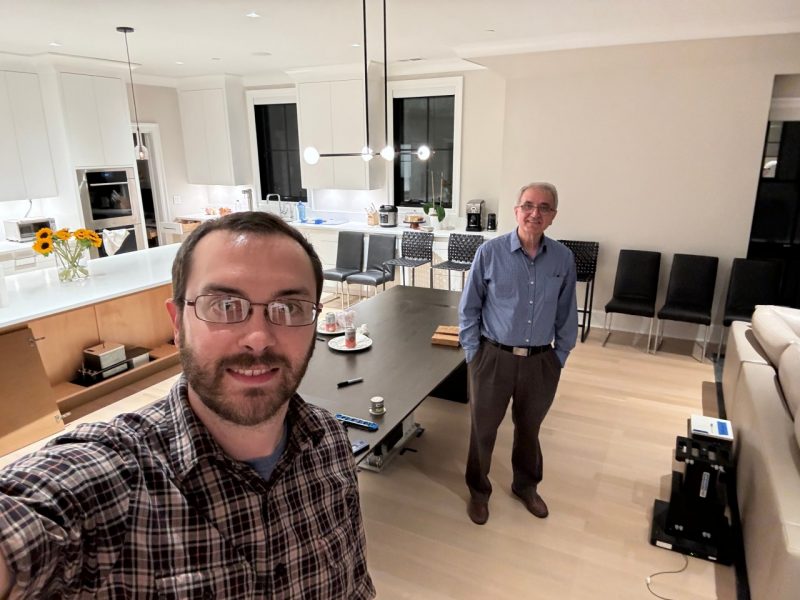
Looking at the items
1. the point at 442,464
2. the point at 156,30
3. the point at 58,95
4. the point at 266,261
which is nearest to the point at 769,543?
the point at 442,464

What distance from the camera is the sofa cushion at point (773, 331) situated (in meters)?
2.90

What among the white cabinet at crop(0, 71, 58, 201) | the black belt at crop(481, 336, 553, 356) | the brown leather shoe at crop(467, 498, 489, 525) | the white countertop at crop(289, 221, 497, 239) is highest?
the white cabinet at crop(0, 71, 58, 201)

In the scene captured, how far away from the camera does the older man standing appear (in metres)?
2.48

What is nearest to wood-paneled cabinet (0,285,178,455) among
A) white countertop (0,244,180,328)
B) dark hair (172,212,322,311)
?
white countertop (0,244,180,328)

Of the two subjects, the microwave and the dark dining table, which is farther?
the microwave

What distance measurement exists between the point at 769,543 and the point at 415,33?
14.1 ft

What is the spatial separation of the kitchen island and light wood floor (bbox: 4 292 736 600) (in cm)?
34

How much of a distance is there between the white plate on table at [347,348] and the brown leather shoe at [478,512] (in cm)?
104

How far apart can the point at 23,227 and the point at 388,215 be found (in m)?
4.04

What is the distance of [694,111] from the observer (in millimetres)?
4828

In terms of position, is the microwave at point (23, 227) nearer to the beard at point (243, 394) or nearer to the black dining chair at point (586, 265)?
the black dining chair at point (586, 265)

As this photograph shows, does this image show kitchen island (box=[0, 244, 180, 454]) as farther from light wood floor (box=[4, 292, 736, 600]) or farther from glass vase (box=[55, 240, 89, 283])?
light wood floor (box=[4, 292, 736, 600])

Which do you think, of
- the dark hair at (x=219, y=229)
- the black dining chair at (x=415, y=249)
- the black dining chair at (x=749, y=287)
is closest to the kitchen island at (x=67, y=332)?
the black dining chair at (x=415, y=249)

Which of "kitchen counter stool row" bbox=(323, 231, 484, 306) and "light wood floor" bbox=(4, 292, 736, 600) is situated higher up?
"kitchen counter stool row" bbox=(323, 231, 484, 306)
